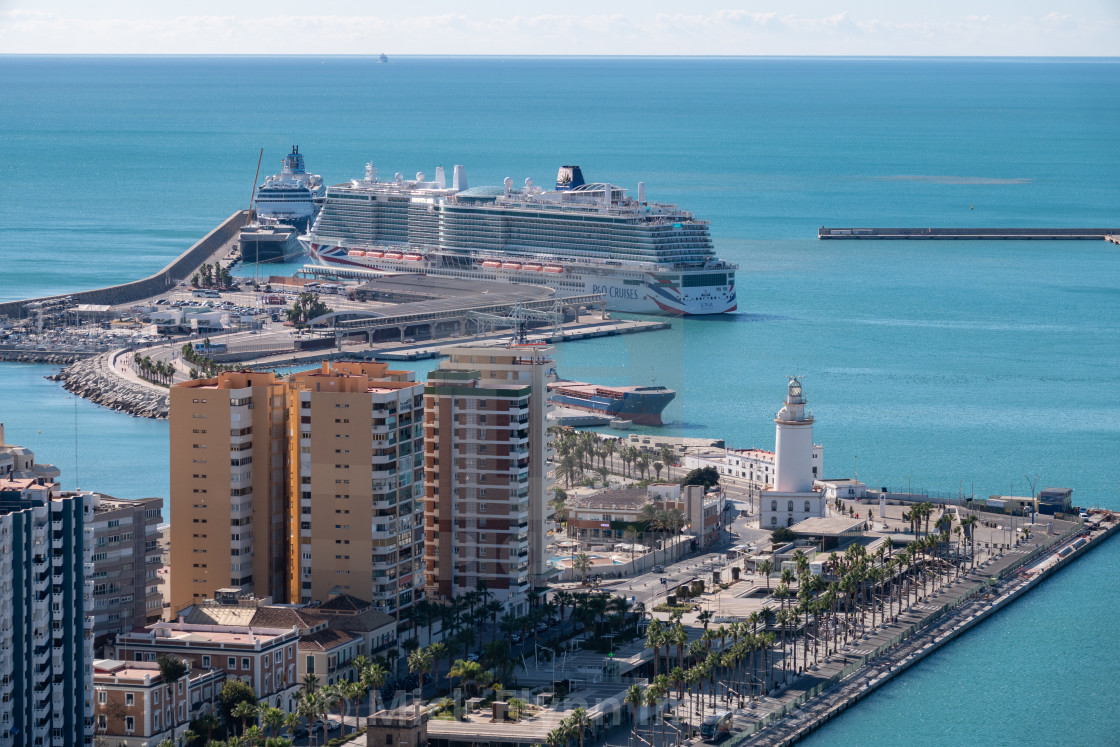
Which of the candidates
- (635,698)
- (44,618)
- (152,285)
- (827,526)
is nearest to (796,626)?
(635,698)

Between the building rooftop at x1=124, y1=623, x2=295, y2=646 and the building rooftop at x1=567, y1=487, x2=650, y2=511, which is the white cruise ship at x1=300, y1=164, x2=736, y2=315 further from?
the building rooftop at x1=124, y1=623, x2=295, y2=646

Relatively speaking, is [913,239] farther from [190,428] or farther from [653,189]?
[190,428]

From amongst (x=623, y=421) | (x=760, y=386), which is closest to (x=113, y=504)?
(x=623, y=421)

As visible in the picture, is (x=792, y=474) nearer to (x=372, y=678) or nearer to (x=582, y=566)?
(x=582, y=566)

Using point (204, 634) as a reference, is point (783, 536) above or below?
above

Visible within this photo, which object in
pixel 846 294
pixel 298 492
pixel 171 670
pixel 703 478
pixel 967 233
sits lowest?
pixel 171 670

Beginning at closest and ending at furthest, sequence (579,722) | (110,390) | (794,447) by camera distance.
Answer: (579,722), (794,447), (110,390)

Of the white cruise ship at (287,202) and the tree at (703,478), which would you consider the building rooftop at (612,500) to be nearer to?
the tree at (703,478)
